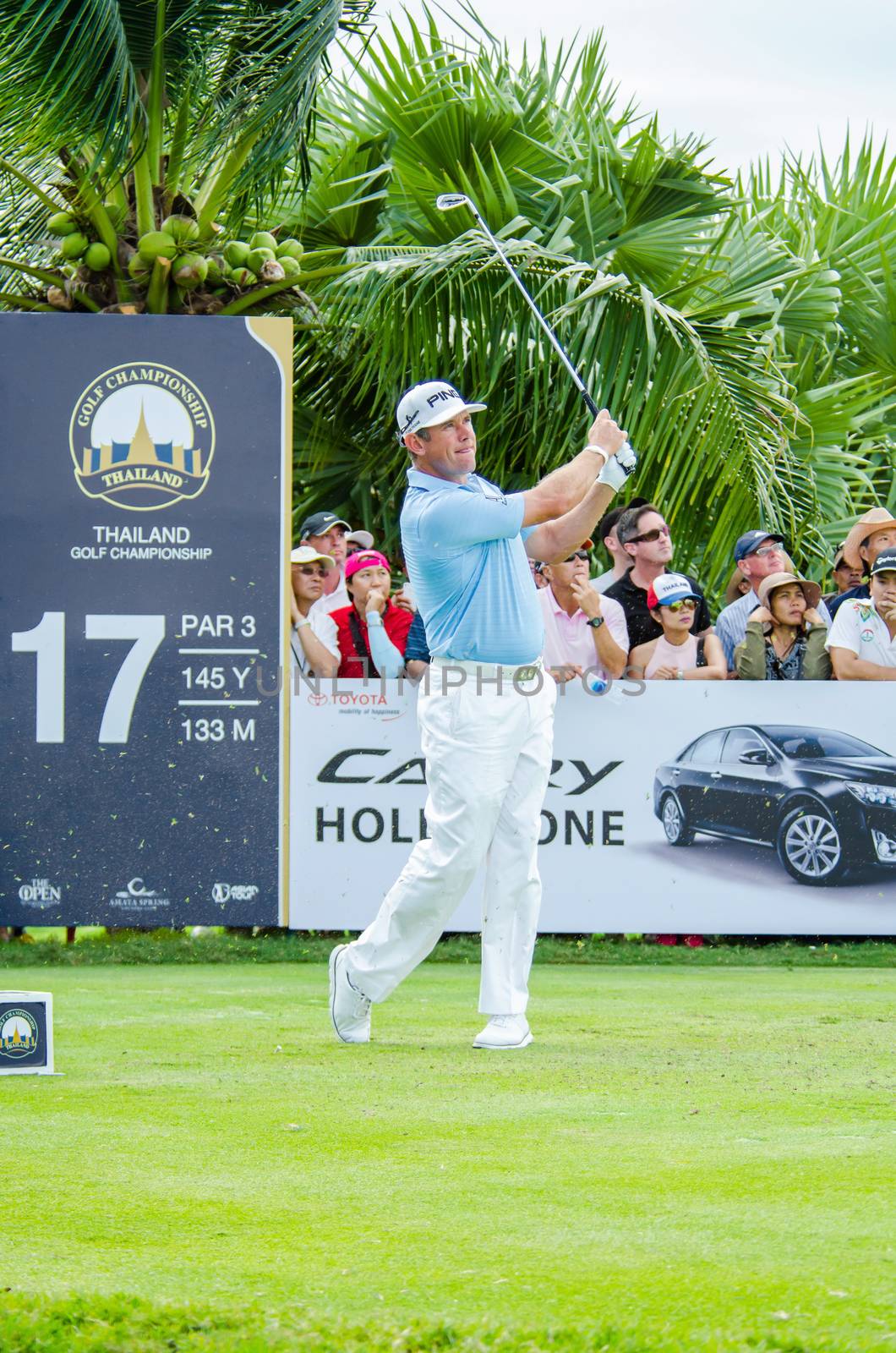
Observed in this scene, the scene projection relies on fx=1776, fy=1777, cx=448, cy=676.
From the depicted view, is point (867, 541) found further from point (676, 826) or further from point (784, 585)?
point (676, 826)

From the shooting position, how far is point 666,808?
8734 mm

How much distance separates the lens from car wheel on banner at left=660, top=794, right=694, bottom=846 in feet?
28.6

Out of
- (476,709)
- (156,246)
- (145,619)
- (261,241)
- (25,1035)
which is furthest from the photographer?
(261,241)

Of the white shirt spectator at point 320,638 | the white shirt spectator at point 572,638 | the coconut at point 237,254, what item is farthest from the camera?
the coconut at point 237,254

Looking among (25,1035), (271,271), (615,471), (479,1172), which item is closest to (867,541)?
(271,271)

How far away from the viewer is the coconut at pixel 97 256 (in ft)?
33.8

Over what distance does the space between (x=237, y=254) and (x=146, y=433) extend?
7.59 ft

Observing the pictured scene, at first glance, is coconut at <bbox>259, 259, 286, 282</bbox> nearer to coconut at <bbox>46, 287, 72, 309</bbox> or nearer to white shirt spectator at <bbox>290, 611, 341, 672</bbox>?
coconut at <bbox>46, 287, 72, 309</bbox>

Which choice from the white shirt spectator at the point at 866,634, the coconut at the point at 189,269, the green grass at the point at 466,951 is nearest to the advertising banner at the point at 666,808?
the green grass at the point at 466,951

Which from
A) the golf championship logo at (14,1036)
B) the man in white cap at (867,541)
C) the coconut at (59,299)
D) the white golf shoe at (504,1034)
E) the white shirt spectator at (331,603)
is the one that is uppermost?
the coconut at (59,299)

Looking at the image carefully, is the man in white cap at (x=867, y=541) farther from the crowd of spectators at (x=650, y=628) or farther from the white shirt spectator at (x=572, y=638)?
the white shirt spectator at (x=572, y=638)

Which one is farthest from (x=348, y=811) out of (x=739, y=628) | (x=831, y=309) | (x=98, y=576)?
(x=831, y=309)

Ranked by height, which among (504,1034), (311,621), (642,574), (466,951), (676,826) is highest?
(642,574)

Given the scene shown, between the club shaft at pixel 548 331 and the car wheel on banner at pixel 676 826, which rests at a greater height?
the club shaft at pixel 548 331
